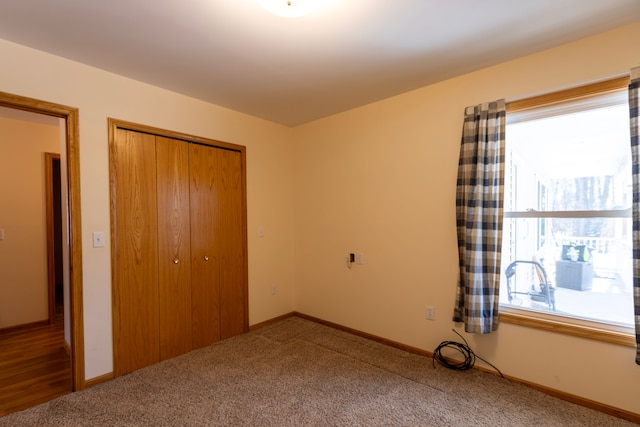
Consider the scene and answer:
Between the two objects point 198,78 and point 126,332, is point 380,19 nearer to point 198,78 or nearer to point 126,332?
point 198,78

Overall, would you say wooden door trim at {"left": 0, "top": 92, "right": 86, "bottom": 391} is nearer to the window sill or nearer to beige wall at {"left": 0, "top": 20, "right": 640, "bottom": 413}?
beige wall at {"left": 0, "top": 20, "right": 640, "bottom": 413}

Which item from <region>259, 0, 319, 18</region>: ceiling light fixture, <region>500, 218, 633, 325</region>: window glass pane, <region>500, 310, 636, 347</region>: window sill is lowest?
<region>500, 310, 636, 347</region>: window sill

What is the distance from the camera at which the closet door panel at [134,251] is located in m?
2.50

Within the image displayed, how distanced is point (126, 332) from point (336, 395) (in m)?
1.79

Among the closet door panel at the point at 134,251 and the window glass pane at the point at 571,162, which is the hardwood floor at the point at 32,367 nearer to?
the closet door panel at the point at 134,251

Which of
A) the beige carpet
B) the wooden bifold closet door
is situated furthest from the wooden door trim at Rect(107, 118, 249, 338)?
the beige carpet

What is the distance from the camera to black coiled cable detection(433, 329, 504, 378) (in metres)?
2.53

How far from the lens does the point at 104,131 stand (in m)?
2.44

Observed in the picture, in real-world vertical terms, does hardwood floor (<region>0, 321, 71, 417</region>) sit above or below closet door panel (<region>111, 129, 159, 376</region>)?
below

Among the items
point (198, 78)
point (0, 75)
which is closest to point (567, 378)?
point (198, 78)

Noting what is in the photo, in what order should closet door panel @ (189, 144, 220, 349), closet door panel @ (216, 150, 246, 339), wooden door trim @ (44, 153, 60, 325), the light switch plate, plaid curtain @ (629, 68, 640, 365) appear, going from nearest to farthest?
plaid curtain @ (629, 68, 640, 365) → the light switch plate → closet door panel @ (189, 144, 220, 349) → closet door panel @ (216, 150, 246, 339) → wooden door trim @ (44, 153, 60, 325)

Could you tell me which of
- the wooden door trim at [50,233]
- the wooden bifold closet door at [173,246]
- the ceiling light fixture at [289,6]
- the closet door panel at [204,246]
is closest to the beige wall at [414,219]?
the wooden bifold closet door at [173,246]

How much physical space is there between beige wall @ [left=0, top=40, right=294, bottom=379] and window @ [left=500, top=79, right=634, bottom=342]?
2510 millimetres

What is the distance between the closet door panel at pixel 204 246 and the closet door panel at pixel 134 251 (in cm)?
36
